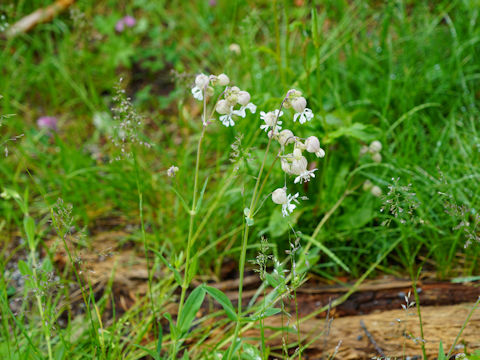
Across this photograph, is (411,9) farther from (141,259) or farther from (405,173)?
(141,259)

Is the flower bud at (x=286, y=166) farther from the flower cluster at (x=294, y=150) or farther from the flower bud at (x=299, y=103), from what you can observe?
the flower bud at (x=299, y=103)

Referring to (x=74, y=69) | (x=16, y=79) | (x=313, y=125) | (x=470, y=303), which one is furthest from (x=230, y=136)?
(x=16, y=79)

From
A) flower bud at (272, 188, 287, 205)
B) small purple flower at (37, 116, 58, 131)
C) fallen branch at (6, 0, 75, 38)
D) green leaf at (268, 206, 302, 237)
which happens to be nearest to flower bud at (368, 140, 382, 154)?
green leaf at (268, 206, 302, 237)

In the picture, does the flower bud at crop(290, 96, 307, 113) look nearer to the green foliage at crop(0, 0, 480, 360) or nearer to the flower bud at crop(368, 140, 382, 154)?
the green foliage at crop(0, 0, 480, 360)

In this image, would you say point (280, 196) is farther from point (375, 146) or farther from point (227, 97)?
point (375, 146)

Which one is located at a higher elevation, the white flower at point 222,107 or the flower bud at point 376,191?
the white flower at point 222,107

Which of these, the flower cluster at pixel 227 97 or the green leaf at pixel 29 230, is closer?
the flower cluster at pixel 227 97

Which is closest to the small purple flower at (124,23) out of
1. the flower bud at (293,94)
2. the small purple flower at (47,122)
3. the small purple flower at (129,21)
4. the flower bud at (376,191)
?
the small purple flower at (129,21)

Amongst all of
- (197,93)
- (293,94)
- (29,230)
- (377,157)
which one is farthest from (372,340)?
(29,230)

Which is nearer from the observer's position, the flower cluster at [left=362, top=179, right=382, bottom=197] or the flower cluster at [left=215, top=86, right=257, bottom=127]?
the flower cluster at [left=215, top=86, right=257, bottom=127]
